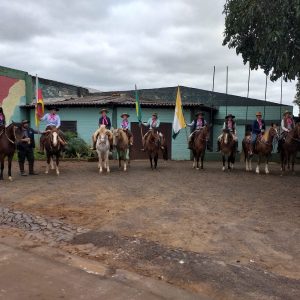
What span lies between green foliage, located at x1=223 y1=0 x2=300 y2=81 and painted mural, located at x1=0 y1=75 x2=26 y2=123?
13253mm

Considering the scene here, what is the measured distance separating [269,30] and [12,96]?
1622 centimetres

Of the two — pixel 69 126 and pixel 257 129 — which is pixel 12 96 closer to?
pixel 69 126

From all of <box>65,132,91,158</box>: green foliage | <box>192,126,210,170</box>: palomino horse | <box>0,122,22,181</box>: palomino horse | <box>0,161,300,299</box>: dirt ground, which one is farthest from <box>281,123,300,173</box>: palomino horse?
<box>65,132,91,158</box>: green foliage

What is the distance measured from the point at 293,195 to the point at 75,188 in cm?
599

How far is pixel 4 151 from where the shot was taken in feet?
46.0

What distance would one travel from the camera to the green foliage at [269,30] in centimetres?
1457

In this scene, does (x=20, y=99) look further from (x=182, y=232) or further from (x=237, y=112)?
(x=182, y=232)

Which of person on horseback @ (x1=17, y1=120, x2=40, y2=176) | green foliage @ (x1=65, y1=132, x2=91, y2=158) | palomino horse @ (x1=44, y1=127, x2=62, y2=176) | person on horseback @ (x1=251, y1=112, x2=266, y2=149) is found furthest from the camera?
green foliage @ (x1=65, y1=132, x2=91, y2=158)

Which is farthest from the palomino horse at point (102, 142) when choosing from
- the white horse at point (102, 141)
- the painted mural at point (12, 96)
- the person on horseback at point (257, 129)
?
the painted mural at point (12, 96)

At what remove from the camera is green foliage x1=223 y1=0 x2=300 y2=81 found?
1457 cm

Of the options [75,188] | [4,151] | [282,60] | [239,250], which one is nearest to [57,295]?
[239,250]

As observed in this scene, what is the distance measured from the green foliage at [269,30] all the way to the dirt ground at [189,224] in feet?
14.9

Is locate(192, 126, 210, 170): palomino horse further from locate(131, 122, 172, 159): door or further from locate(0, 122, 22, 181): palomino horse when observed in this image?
locate(131, 122, 172, 159): door

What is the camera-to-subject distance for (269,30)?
48.7ft
